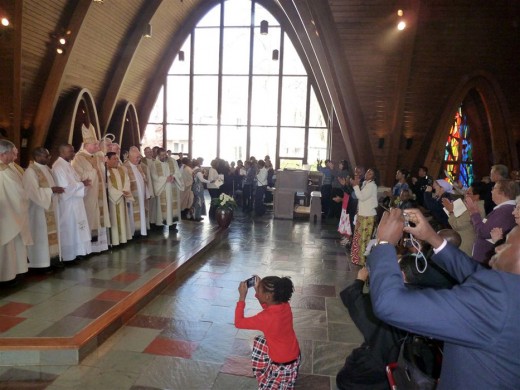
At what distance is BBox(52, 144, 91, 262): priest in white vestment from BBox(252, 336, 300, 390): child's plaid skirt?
395cm

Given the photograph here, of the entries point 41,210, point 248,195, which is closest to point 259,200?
point 248,195

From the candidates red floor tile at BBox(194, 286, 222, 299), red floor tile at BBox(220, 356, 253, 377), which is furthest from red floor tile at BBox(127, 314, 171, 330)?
red floor tile at BBox(220, 356, 253, 377)

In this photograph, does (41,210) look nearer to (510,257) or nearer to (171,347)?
(171,347)

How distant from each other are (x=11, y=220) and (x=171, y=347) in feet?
8.02

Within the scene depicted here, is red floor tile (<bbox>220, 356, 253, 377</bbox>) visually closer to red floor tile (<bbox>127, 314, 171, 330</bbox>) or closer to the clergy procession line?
red floor tile (<bbox>127, 314, 171, 330</bbox>)

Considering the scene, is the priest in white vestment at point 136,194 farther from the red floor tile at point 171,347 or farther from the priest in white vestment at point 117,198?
the red floor tile at point 171,347

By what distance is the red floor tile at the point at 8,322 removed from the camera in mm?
3694

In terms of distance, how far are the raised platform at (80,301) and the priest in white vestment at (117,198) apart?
256 mm

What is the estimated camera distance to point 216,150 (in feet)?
65.0

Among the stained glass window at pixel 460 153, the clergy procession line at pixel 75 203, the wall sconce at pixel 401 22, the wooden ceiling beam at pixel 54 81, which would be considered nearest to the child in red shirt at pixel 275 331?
the clergy procession line at pixel 75 203

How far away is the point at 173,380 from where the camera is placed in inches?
125

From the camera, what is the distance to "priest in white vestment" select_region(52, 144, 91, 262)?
5.71 m

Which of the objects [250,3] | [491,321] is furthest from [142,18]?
[491,321]

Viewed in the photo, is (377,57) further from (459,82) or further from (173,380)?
(173,380)
